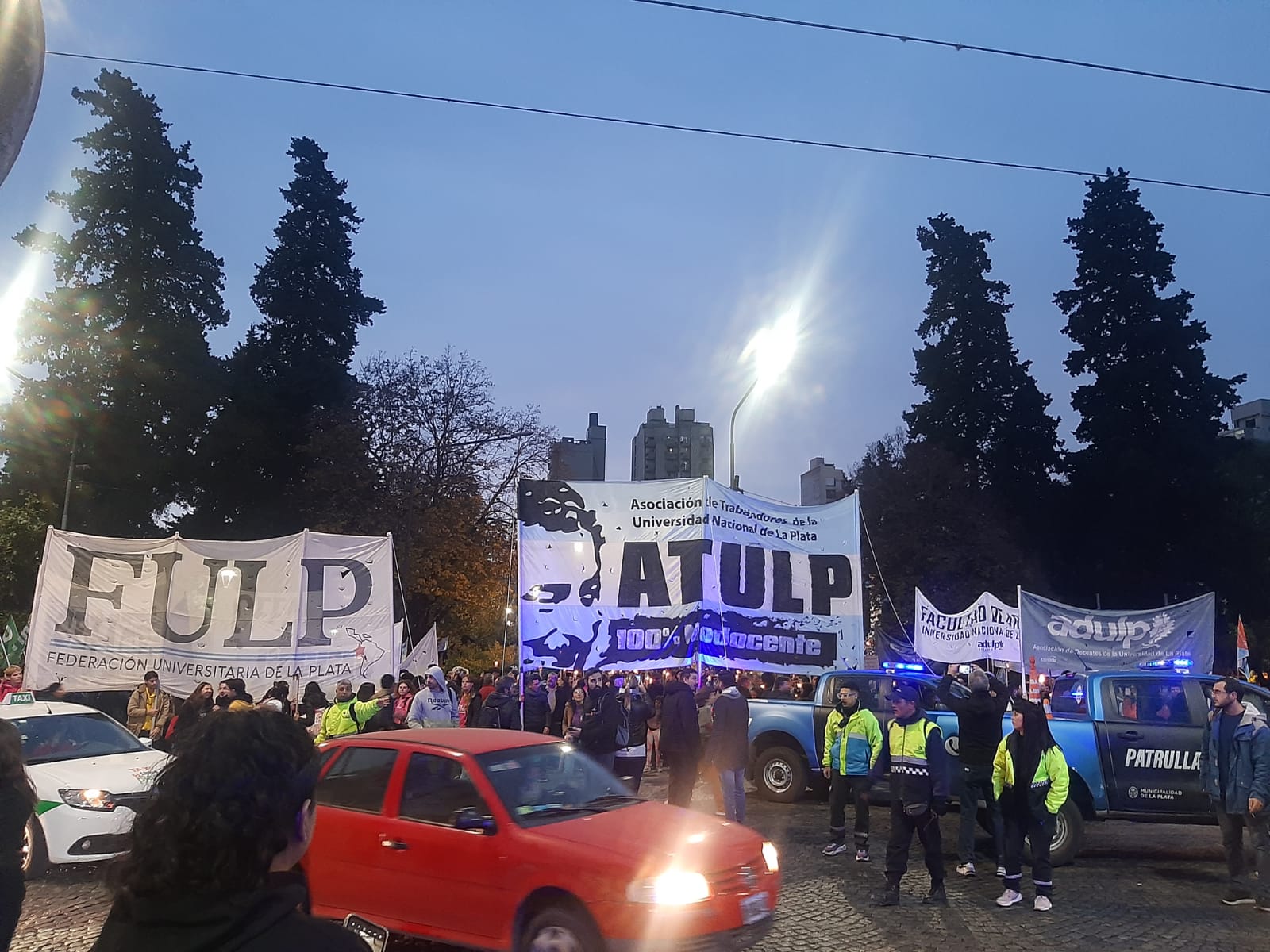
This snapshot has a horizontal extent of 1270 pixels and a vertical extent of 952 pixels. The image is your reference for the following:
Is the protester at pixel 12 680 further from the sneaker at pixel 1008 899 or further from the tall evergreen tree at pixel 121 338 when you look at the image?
the tall evergreen tree at pixel 121 338

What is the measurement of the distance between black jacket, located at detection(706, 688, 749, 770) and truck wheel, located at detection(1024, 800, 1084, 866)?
2.98 m

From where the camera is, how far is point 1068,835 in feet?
31.0

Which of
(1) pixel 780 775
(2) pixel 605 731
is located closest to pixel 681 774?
(2) pixel 605 731

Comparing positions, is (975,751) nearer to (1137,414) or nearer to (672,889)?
(672,889)

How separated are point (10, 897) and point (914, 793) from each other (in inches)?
255

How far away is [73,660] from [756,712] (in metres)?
10.00

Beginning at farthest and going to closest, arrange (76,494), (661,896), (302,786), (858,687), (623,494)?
(76,494), (623,494), (858,687), (661,896), (302,786)

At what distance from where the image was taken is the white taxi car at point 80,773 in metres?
8.62

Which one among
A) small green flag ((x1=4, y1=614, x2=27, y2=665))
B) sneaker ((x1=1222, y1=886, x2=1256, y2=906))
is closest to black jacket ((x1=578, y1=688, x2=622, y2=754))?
sneaker ((x1=1222, y1=886, x2=1256, y2=906))

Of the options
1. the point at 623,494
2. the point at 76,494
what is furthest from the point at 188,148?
the point at 623,494

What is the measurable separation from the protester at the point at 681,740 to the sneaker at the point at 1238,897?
521 cm

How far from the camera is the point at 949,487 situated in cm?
4075

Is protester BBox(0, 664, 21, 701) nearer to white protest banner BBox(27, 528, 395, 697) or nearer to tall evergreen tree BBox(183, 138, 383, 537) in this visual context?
white protest banner BBox(27, 528, 395, 697)

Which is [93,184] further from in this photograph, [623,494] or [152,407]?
[623,494]
